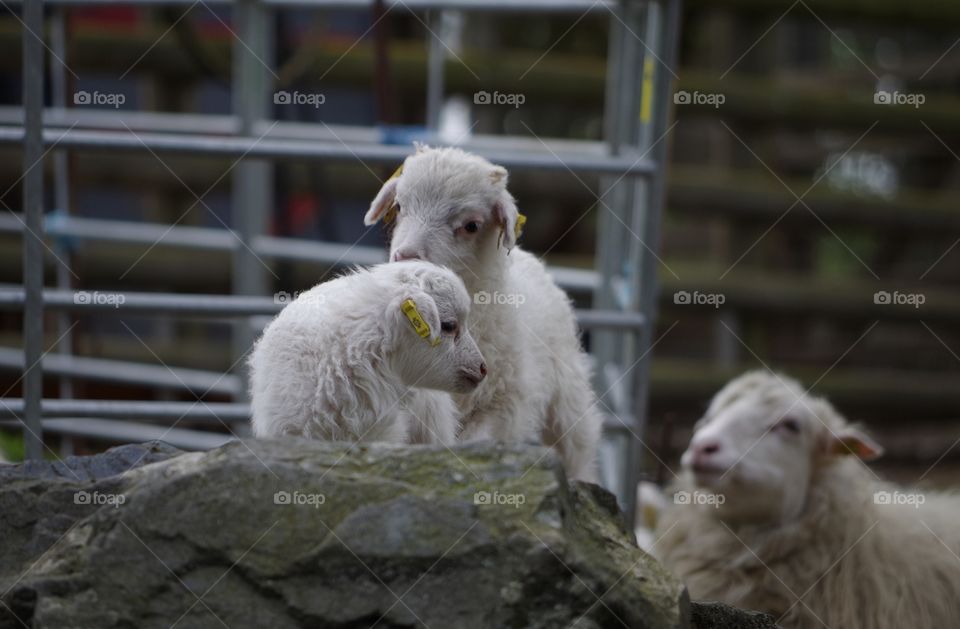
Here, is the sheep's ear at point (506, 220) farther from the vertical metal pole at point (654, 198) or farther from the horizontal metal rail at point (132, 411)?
the horizontal metal rail at point (132, 411)

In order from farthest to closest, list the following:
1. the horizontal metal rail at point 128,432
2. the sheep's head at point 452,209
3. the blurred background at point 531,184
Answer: the blurred background at point 531,184, the horizontal metal rail at point 128,432, the sheep's head at point 452,209

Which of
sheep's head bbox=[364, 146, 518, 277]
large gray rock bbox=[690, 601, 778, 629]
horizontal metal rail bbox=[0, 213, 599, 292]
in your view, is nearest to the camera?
large gray rock bbox=[690, 601, 778, 629]

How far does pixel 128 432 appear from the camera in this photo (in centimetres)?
529

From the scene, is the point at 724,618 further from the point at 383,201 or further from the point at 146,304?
the point at 146,304

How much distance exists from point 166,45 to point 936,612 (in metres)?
4.92

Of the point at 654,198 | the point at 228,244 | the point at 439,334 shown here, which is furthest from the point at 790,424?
the point at 228,244

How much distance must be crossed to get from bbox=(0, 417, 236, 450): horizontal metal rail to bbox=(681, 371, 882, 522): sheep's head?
74.6 inches

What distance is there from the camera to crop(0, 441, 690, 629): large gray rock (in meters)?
1.92

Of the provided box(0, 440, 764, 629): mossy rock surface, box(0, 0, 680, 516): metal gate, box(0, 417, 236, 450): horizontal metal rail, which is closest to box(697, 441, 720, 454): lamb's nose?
box(0, 0, 680, 516): metal gate

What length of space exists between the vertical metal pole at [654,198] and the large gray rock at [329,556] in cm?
172

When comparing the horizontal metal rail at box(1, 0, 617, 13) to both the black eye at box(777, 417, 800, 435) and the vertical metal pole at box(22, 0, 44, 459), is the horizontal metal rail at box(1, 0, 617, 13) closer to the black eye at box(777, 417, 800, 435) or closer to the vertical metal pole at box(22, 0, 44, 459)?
the vertical metal pole at box(22, 0, 44, 459)

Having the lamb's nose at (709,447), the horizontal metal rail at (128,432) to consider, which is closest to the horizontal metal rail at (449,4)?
the lamb's nose at (709,447)

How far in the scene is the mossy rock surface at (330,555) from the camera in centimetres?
192

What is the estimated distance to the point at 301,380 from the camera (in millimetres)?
2471
